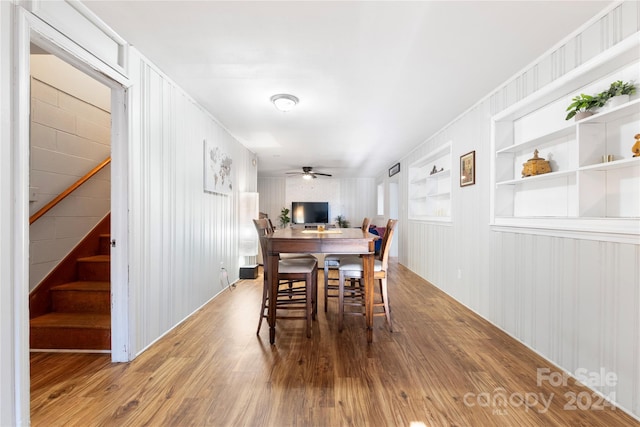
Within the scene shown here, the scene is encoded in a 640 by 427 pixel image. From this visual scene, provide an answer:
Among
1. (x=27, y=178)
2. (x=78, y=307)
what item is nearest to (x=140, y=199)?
(x=27, y=178)

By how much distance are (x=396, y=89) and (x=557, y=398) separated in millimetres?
2669

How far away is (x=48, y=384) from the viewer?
72.7 inches

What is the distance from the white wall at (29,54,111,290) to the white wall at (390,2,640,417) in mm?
4077

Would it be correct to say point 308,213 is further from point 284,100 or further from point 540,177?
point 540,177

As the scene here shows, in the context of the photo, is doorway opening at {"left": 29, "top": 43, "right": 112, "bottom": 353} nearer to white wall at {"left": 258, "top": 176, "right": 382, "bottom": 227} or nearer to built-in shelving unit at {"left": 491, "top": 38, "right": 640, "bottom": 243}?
built-in shelving unit at {"left": 491, "top": 38, "right": 640, "bottom": 243}

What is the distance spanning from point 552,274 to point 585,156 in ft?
2.84

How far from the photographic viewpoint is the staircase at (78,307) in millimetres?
2283

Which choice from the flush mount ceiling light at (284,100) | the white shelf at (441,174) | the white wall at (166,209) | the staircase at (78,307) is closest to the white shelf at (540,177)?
the white shelf at (441,174)

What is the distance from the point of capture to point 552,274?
2188 millimetres

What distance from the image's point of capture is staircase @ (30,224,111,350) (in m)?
2.28

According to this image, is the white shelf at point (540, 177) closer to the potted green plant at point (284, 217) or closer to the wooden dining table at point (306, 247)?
the wooden dining table at point (306, 247)

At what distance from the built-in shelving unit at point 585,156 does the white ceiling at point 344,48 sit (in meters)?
0.34

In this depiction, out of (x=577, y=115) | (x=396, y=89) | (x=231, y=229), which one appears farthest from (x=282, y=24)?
(x=231, y=229)

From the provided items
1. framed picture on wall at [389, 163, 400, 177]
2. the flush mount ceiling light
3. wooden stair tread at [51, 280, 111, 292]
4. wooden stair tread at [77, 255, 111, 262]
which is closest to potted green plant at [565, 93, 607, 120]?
the flush mount ceiling light
